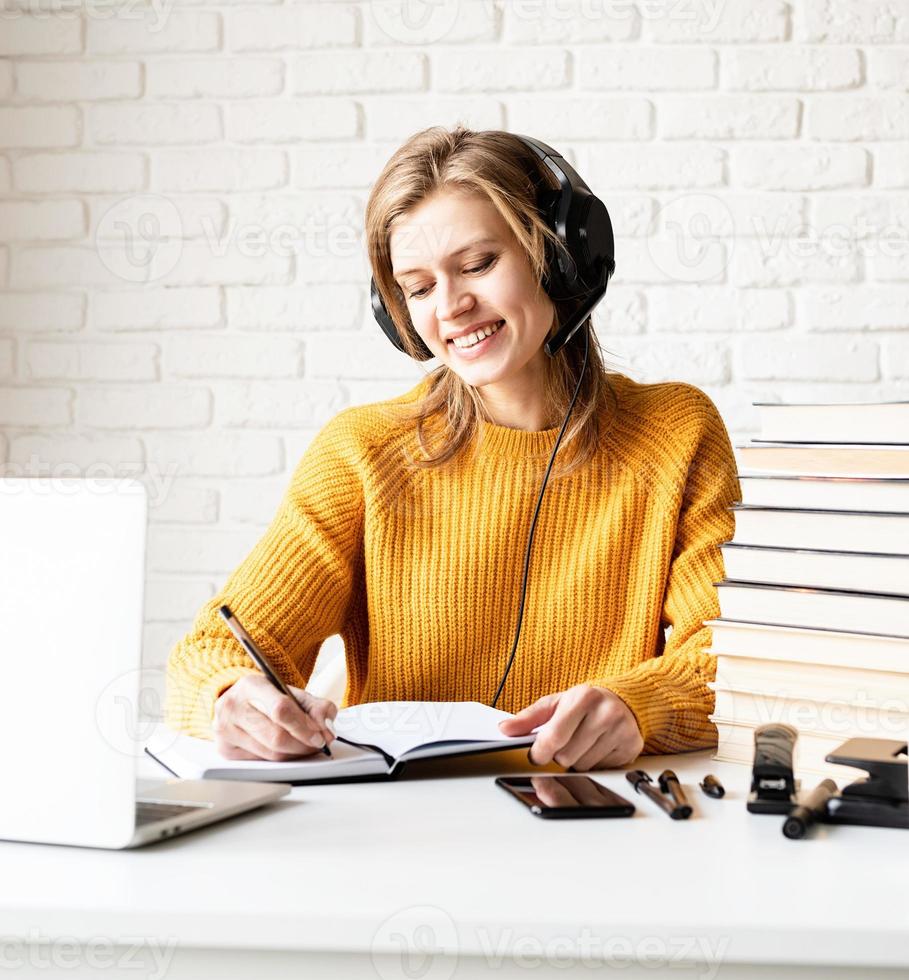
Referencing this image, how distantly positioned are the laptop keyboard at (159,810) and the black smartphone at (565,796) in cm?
22

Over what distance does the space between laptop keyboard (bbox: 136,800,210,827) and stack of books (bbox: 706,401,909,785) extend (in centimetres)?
45

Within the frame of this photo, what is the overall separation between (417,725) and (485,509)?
1.32ft

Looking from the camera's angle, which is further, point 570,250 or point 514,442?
point 514,442

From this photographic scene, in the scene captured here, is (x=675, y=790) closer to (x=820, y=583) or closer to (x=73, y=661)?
(x=820, y=583)

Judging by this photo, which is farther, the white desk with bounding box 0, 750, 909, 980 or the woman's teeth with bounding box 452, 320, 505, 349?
the woman's teeth with bounding box 452, 320, 505, 349

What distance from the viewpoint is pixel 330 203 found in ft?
6.65

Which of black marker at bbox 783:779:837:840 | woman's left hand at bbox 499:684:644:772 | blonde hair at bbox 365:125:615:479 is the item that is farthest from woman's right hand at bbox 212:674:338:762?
blonde hair at bbox 365:125:615:479

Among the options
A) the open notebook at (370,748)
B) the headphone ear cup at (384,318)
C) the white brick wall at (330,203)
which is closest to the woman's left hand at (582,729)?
the open notebook at (370,748)

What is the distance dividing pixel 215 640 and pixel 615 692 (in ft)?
1.35

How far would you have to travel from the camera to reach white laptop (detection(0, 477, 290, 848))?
664 mm

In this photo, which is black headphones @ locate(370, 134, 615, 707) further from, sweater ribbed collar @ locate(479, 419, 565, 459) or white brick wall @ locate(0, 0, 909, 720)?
white brick wall @ locate(0, 0, 909, 720)

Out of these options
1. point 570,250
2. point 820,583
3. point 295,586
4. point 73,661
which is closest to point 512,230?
point 570,250

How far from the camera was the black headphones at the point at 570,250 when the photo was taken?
1266 millimetres

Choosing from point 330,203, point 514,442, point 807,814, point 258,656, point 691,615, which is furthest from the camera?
point 330,203
